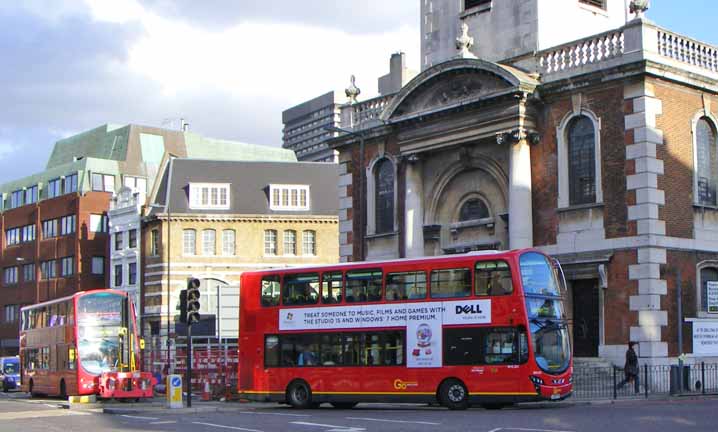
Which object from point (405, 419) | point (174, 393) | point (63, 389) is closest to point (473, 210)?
point (174, 393)

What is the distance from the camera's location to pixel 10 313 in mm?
84625

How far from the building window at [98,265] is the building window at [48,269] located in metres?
4.73

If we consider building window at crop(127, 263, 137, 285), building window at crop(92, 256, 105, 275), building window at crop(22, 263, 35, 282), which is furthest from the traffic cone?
building window at crop(22, 263, 35, 282)

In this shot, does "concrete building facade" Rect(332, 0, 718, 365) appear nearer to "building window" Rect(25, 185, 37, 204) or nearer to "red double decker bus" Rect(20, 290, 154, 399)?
"red double decker bus" Rect(20, 290, 154, 399)

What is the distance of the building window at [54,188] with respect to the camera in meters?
79.4

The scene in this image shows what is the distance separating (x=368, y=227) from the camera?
4072 centimetres

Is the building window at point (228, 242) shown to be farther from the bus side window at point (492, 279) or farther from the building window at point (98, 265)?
the bus side window at point (492, 279)

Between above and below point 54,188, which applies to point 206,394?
below

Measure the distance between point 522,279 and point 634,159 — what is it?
8406 millimetres

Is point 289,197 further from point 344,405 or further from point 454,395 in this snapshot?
point 454,395

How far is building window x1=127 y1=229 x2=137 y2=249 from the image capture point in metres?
69.6

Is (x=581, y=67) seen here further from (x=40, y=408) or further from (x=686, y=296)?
(x=40, y=408)

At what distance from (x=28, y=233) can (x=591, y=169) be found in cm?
6132

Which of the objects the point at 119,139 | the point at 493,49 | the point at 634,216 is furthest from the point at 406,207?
the point at 119,139
